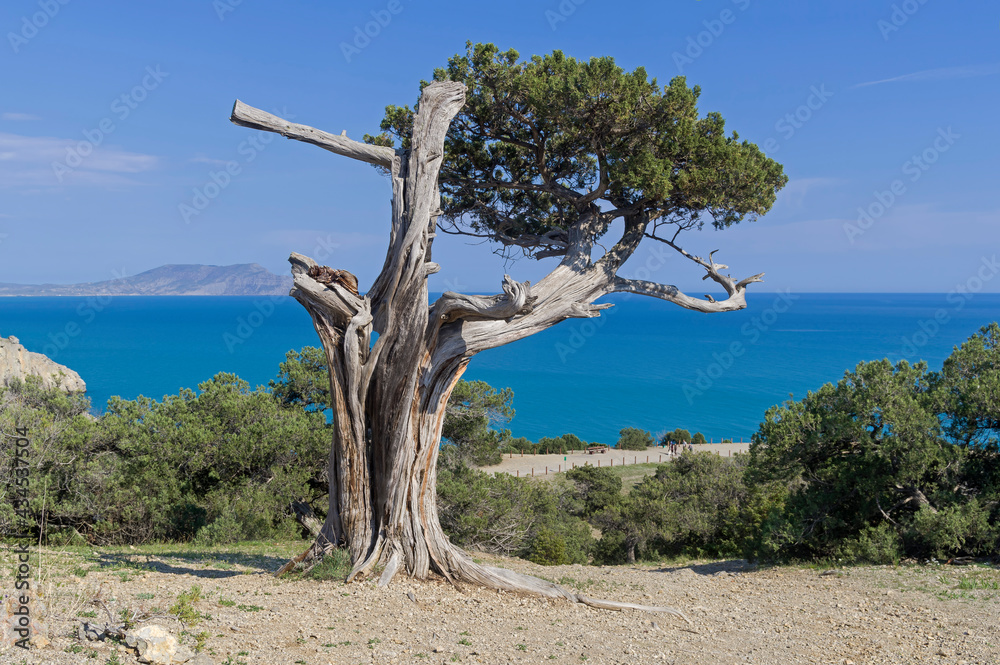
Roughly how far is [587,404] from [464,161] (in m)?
61.6

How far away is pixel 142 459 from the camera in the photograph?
1181 cm

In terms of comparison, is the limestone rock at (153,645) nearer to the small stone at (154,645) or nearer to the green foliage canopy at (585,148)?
the small stone at (154,645)

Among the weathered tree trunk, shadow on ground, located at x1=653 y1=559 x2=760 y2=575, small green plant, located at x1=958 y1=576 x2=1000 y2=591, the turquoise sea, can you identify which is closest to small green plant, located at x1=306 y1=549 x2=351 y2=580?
the weathered tree trunk

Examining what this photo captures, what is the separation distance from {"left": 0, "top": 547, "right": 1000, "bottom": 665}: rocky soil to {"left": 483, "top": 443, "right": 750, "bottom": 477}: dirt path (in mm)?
27022

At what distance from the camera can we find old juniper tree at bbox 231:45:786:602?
279 inches

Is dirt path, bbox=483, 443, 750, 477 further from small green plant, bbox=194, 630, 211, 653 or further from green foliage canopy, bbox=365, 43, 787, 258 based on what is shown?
small green plant, bbox=194, 630, 211, 653

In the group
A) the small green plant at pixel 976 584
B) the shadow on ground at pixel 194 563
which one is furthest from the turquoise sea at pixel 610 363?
the small green plant at pixel 976 584

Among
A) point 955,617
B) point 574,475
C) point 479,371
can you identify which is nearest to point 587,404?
point 479,371

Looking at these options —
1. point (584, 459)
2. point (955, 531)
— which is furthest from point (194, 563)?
point (584, 459)

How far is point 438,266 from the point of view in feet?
22.4

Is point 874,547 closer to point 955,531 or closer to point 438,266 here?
point 955,531

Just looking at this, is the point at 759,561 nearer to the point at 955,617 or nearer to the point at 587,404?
the point at 955,617

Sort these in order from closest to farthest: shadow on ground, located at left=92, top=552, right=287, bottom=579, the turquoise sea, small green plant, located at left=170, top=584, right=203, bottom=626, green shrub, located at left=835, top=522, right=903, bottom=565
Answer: small green plant, located at left=170, top=584, right=203, bottom=626 < shadow on ground, located at left=92, top=552, right=287, bottom=579 < green shrub, located at left=835, top=522, right=903, bottom=565 < the turquoise sea

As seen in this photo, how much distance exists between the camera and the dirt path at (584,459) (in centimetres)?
3669
